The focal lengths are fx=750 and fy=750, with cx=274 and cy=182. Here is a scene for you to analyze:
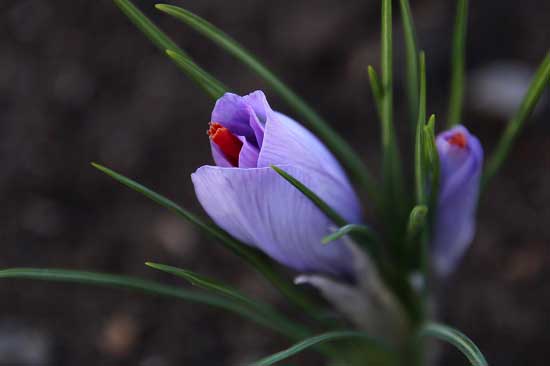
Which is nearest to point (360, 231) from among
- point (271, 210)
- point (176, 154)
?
point (271, 210)

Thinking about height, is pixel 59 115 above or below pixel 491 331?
above

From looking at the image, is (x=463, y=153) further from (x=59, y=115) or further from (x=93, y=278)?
(x=59, y=115)

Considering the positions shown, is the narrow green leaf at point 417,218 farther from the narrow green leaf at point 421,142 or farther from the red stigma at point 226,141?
the red stigma at point 226,141

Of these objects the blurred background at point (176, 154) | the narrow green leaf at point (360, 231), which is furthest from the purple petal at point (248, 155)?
the blurred background at point (176, 154)

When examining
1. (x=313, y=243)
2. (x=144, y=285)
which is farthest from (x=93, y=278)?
(x=313, y=243)

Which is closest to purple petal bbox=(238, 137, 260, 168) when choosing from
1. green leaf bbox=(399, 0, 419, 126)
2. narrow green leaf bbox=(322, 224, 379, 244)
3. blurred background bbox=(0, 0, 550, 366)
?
narrow green leaf bbox=(322, 224, 379, 244)

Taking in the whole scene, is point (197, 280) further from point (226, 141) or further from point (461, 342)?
point (461, 342)

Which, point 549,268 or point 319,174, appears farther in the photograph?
point 549,268

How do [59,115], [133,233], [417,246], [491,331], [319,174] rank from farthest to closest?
[59,115], [133,233], [491,331], [417,246], [319,174]
